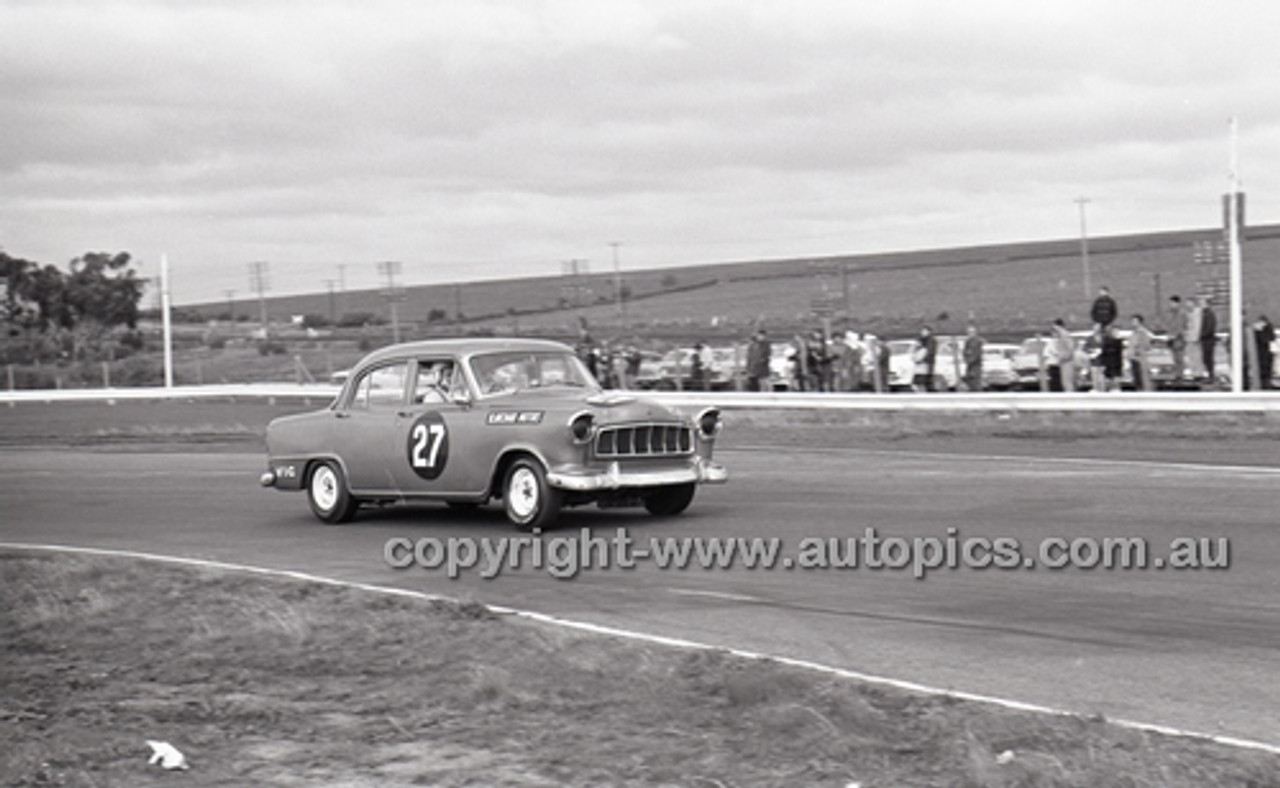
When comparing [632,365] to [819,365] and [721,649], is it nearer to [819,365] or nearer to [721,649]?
[819,365]

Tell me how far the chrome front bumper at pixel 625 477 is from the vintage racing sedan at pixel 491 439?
11mm

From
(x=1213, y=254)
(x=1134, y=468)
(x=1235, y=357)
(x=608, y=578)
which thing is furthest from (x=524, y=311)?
(x=608, y=578)

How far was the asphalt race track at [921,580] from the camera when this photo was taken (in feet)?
26.2

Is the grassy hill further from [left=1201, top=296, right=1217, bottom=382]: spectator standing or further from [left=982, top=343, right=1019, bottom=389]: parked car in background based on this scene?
[left=1201, top=296, right=1217, bottom=382]: spectator standing

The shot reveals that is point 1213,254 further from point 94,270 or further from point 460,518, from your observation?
point 94,270

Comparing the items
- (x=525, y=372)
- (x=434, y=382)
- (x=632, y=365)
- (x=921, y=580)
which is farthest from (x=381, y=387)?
(x=632, y=365)

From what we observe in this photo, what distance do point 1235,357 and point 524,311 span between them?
207 ft

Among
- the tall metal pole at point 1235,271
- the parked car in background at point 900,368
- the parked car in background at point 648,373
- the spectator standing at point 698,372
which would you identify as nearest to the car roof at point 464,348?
the tall metal pole at point 1235,271

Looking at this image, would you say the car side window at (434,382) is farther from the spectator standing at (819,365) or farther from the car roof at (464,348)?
the spectator standing at (819,365)

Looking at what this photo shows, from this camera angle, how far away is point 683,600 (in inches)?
411

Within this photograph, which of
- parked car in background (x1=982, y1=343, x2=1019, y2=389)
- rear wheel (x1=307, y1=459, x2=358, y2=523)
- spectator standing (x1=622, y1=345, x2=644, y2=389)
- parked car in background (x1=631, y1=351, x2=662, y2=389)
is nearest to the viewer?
rear wheel (x1=307, y1=459, x2=358, y2=523)

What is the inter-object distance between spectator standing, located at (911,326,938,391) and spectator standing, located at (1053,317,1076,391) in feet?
8.66

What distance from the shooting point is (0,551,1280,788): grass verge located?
20.8 ft

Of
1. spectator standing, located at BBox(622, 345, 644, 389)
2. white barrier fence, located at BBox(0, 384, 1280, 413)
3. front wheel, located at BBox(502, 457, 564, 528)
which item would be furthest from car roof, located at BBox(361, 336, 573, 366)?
spectator standing, located at BBox(622, 345, 644, 389)
